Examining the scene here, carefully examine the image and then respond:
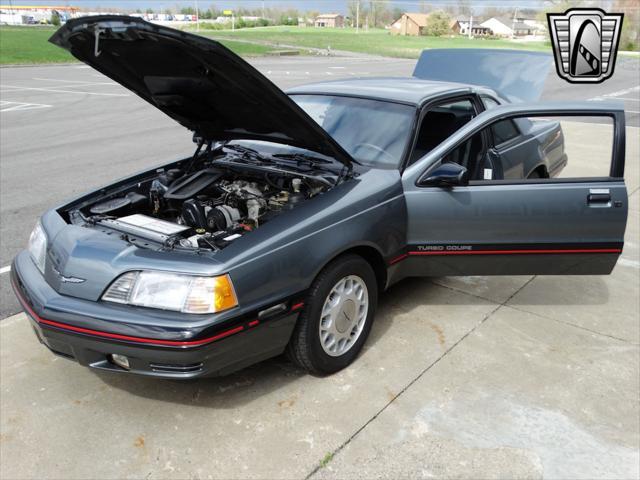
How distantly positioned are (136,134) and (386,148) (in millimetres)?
8122

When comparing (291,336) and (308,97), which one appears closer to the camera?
(291,336)

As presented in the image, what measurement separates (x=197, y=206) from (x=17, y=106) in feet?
42.3

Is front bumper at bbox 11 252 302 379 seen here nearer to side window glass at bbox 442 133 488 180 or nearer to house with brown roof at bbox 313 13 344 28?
side window glass at bbox 442 133 488 180

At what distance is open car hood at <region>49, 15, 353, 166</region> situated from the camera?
105 inches

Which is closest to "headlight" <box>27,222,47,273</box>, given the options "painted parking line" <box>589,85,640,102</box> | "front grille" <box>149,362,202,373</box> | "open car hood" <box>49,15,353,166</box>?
"front grille" <box>149,362,202,373</box>

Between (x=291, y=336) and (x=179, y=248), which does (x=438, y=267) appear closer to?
(x=291, y=336)

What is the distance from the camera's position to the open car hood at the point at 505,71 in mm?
6914

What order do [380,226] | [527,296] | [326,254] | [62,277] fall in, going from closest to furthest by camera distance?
[62,277] → [326,254] → [380,226] → [527,296]

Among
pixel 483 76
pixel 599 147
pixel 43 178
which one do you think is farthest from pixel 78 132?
pixel 599 147

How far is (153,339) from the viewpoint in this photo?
2.57 metres

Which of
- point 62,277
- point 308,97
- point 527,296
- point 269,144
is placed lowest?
point 527,296

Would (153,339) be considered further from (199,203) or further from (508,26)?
(508,26)

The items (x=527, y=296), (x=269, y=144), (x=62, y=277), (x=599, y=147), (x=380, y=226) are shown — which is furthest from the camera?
(x=599, y=147)

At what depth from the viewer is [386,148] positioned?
374 cm
